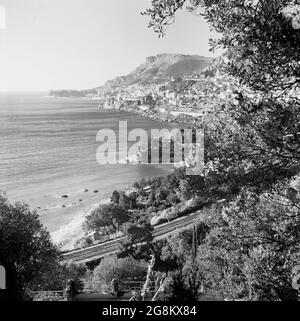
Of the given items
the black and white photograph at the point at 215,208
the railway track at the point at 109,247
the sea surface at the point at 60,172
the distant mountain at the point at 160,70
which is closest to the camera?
the black and white photograph at the point at 215,208

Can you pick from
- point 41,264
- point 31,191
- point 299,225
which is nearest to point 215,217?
point 41,264

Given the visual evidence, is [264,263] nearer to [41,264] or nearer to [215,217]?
[215,217]

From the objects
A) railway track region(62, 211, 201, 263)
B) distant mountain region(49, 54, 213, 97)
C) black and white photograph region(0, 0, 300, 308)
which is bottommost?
railway track region(62, 211, 201, 263)

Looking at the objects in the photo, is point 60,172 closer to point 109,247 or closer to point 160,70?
point 109,247

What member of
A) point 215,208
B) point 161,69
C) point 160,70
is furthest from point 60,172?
point 160,70

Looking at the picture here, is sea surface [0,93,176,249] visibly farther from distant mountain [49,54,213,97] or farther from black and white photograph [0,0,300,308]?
distant mountain [49,54,213,97]

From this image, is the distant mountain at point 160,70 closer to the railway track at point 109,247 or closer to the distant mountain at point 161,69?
the distant mountain at point 161,69

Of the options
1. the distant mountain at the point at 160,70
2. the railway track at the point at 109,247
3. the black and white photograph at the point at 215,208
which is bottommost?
the railway track at the point at 109,247

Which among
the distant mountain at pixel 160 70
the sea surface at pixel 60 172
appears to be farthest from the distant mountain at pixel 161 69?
the sea surface at pixel 60 172

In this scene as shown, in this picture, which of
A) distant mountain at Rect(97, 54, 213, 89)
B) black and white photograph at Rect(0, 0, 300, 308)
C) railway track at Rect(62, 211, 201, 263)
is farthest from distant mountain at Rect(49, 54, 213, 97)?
black and white photograph at Rect(0, 0, 300, 308)

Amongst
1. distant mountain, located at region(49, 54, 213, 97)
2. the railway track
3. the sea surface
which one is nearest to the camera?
the railway track

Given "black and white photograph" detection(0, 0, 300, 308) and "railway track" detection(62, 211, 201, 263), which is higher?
"black and white photograph" detection(0, 0, 300, 308)
